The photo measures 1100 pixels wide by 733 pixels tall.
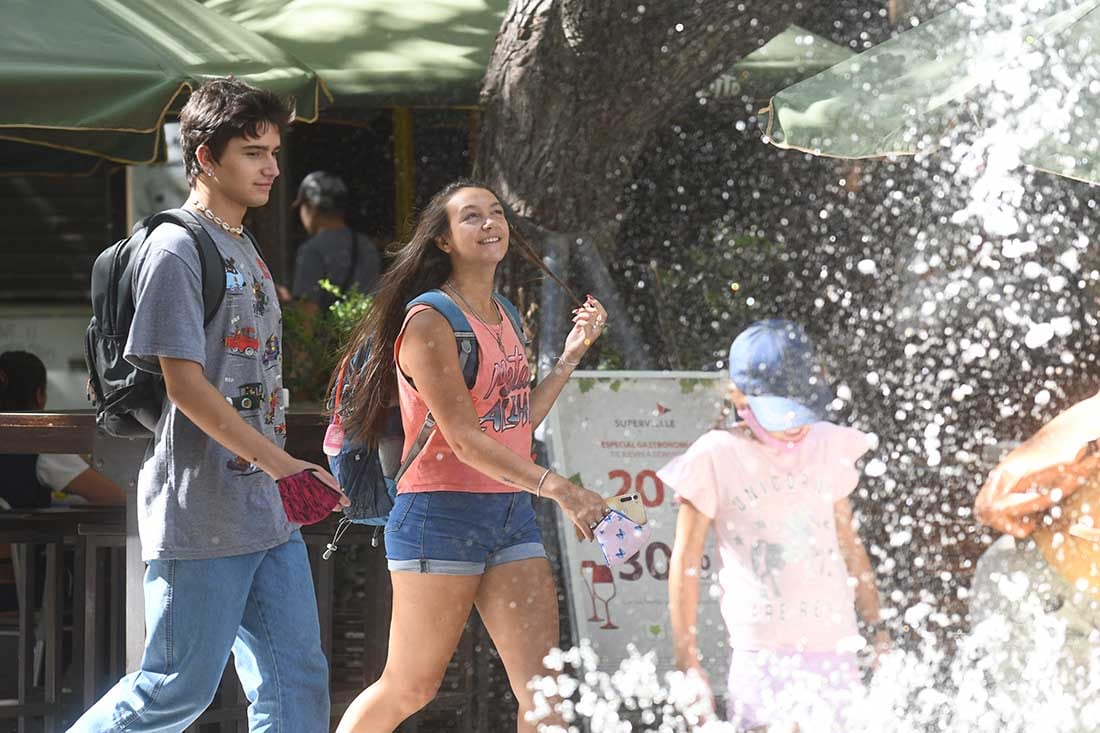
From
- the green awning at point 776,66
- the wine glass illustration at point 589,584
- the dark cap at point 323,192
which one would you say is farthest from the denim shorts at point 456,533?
the dark cap at point 323,192

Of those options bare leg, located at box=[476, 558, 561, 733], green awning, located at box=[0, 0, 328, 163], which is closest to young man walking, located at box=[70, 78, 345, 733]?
bare leg, located at box=[476, 558, 561, 733]

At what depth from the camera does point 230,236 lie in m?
3.67

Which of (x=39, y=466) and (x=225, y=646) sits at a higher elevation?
(x=39, y=466)

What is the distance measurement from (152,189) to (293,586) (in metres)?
6.22

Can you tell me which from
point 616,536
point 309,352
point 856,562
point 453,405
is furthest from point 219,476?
point 309,352

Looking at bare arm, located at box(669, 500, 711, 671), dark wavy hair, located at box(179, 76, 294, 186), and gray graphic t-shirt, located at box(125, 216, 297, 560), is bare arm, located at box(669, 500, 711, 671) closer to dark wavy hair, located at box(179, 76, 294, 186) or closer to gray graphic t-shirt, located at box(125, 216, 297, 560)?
gray graphic t-shirt, located at box(125, 216, 297, 560)

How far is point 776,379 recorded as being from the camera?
4133 millimetres

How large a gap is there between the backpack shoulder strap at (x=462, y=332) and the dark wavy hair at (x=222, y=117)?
59cm

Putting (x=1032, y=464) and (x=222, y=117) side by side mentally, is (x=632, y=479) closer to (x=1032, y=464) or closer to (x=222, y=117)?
(x=1032, y=464)

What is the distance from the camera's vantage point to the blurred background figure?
861cm

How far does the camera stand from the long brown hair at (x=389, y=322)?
4.07 meters

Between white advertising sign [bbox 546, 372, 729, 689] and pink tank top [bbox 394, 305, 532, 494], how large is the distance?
1653 mm

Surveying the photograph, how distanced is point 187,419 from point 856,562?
175 cm

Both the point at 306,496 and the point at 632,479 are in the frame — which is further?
the point at 632,479
